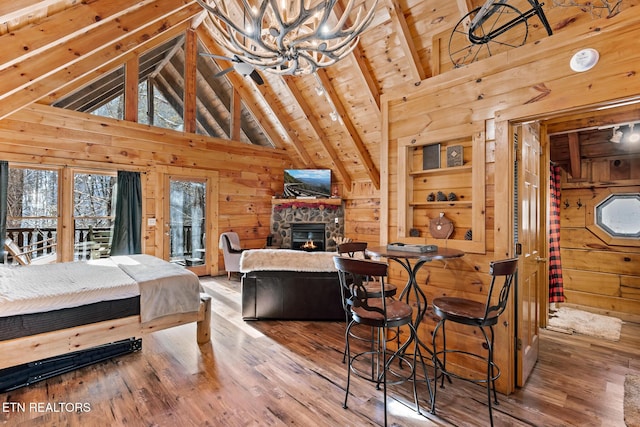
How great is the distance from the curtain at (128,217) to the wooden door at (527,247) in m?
5.77

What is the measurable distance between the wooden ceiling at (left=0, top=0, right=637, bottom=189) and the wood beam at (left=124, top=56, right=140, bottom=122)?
3.1 inches

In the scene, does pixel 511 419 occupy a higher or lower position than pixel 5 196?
lower

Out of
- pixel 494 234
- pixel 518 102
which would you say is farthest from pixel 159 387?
pixel 518 102

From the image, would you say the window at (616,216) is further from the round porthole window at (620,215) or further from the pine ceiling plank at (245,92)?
the pine ceiling plank at (245,92)

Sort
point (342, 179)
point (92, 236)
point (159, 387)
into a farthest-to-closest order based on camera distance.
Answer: point (342, 179)
point (92, 236)
point (159, 387)

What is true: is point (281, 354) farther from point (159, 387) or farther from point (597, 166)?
point (597, 166)

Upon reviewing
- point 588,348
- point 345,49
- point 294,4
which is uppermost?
point 294,4

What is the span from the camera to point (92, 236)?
5.21 metres

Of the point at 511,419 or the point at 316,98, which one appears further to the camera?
the point at 316,98

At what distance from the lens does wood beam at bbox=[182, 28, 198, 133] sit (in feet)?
19.9

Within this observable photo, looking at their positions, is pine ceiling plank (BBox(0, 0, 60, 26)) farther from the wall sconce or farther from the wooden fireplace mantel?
the wall sconce

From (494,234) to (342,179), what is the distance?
15.6ft

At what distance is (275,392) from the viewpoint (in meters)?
2.35

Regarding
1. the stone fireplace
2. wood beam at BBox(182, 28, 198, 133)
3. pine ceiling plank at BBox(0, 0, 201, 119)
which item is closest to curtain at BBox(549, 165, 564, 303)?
the stone fireplace
